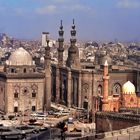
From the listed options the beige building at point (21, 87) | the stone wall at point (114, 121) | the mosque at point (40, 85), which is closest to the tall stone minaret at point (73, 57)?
the mosque at point (40, 85)

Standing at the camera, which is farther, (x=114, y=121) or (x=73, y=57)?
(x=73, y=57)

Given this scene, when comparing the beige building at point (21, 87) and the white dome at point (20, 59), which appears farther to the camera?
the white dome at point (20, 59)

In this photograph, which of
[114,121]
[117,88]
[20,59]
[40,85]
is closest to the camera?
[114,121]

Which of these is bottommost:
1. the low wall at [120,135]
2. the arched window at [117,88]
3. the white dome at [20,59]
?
the low wall at [120,135]

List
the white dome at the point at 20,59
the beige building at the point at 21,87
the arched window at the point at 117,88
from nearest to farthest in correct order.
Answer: the beige building at the point at 21,87, the white dome at the point at 20,59, the arched window at the point at 117,88

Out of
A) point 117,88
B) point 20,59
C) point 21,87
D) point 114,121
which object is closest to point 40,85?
point 21,87

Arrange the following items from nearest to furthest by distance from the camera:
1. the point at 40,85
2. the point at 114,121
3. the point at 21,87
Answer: the point at 114,121 < the point at 21,87 < the point at 40,85

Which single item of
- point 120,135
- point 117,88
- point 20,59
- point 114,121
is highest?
point 20,59

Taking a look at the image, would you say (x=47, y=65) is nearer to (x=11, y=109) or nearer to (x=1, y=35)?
(x=11, y=109)

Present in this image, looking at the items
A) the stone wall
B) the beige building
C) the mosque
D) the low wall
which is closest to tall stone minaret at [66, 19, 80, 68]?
the mosque

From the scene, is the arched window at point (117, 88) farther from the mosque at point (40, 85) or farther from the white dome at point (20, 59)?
the white dome at point (20, 59)

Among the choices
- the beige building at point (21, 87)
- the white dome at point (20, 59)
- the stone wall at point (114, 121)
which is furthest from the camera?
the white dome at point (20, 59)

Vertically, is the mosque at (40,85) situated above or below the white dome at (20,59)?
below

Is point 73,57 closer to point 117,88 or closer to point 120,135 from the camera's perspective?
point 117,88
